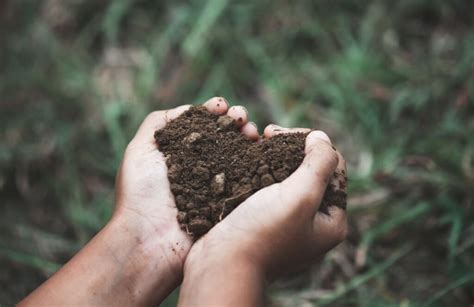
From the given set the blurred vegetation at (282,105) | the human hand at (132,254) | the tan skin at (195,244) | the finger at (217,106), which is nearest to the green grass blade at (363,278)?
the blurred vegetation at (282,105)

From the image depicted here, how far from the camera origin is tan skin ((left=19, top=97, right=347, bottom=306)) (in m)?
1.26

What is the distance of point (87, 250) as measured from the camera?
1465 mm

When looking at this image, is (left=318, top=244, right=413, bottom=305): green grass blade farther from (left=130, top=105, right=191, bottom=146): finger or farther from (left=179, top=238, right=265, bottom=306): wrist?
(left=130, top=105, right=191, bottom=146): finger

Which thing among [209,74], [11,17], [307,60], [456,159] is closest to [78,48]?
[11,17]

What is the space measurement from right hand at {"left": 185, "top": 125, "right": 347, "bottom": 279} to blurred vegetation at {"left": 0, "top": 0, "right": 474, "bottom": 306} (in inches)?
21.8

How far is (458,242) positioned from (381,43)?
1308mm

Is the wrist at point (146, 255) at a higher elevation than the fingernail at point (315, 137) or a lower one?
lower

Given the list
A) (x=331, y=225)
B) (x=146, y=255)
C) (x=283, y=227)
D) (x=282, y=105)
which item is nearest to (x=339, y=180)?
(x=331, y=225)

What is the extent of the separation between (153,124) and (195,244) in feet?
1.45

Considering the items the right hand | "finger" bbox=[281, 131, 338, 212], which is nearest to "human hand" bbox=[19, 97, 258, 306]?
the right hand

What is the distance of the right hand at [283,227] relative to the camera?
128 cm

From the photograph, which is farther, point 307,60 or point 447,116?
point 307,60

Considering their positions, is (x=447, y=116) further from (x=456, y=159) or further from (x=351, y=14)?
(x=351, y=14)

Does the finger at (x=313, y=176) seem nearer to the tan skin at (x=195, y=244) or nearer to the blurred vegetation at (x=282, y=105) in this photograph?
the tan skin at (x=195, y=244)
